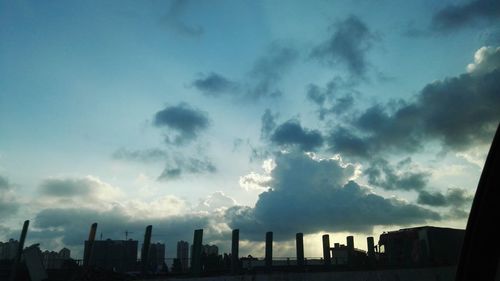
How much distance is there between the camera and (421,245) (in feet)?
97.9

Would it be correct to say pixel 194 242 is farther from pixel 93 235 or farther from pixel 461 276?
pixel 461 276

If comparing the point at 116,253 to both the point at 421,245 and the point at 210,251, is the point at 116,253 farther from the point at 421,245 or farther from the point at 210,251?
the point at 421,245

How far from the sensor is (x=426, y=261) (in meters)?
28.2

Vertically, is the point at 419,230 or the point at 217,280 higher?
the point at 419,230

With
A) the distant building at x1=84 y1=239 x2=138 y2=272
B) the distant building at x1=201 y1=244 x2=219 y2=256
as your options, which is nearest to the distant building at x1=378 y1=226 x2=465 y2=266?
the distant building at x1=201 y1=244 x2=219 y2=256

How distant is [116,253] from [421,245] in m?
23.5

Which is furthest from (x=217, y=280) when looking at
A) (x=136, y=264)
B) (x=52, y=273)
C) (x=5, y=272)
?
(x=5, y=272)

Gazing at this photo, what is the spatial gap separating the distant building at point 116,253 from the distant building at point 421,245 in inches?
705

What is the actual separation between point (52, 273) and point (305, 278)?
14.9 m

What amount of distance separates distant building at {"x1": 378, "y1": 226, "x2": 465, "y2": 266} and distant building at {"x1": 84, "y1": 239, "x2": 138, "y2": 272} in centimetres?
1791

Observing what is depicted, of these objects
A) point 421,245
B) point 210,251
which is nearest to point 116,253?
point 210,251

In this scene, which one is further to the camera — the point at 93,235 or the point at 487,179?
the point at 93,235

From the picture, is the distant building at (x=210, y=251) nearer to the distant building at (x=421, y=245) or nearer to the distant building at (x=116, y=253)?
the distant building at (x=116, y=253)

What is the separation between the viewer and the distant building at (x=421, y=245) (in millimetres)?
29866
